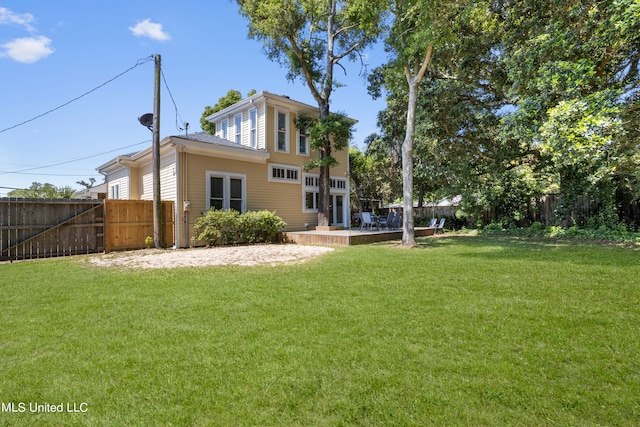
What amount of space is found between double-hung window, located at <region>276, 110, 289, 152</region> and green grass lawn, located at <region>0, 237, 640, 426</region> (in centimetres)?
1022

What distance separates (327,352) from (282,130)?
12972 millimetres

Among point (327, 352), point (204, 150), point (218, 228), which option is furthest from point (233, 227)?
point (327, 352)

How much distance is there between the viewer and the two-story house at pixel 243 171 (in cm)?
1118

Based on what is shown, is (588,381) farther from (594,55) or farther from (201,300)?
(594,55)

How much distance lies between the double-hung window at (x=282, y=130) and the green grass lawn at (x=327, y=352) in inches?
403

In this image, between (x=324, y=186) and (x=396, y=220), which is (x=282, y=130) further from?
(x=396, y=220)

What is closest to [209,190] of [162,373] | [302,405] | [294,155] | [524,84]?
[294,155]

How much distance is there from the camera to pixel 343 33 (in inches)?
625

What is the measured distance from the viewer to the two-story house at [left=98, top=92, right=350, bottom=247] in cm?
1118


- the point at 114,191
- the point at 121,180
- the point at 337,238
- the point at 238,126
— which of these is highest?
the point at 238,126

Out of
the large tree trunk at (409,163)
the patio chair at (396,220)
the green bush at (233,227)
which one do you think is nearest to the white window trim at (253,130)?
the green bush at (233,227)

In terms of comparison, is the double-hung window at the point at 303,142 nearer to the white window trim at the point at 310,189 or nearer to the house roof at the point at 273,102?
the house roof at the point at 273,102

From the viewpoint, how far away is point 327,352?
2.57 metres

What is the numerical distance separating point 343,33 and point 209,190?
10.8 meters
